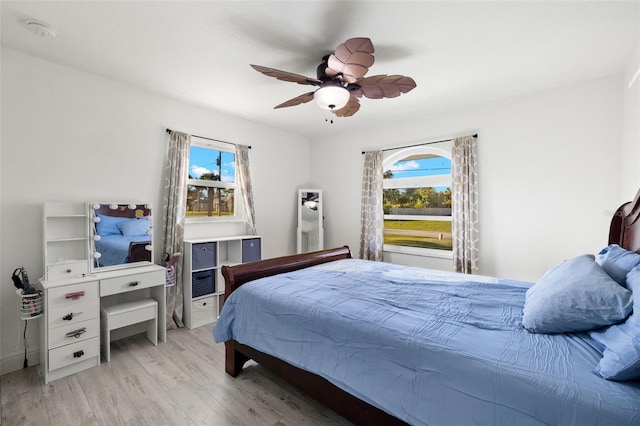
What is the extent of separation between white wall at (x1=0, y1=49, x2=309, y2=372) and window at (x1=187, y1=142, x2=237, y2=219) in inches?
8.5

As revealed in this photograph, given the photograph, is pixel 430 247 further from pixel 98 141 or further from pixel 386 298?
pixel 98 141

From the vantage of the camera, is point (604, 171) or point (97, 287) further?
point (604, 171)

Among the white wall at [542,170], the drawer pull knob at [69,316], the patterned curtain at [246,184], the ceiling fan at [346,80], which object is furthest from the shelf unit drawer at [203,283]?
the white wall at [542,170]

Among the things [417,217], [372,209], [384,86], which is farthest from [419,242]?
[384,86]

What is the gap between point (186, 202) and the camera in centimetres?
344

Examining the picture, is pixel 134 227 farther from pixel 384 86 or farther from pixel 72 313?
pixel 384 86

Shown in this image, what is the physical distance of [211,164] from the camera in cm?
375

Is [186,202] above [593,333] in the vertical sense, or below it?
above

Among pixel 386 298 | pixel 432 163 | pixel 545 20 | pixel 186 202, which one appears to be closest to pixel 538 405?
pixel 386 298

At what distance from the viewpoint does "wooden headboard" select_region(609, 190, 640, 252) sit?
6.16 feet

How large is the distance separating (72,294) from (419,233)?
3784 millimetres

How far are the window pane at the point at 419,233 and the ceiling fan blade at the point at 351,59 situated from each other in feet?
8.02

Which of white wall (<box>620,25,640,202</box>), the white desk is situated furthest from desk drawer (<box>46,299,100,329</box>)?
white wall (<box>620,25,640,202</box>)

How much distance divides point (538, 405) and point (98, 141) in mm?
3660
